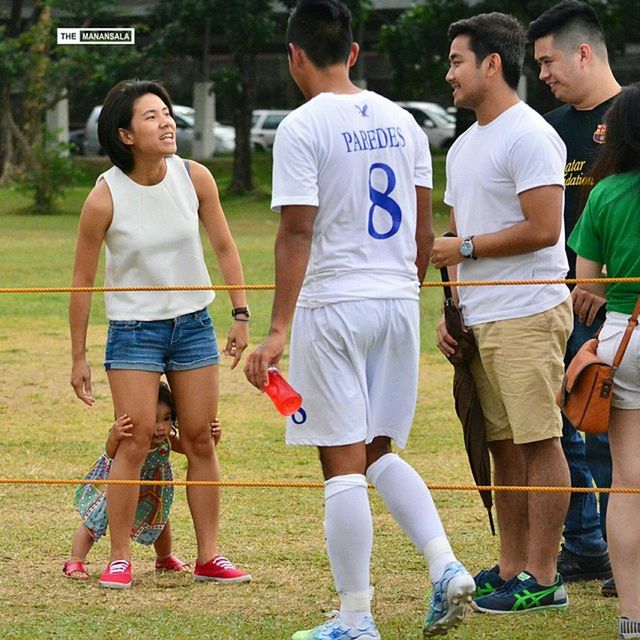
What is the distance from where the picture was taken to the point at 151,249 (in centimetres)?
517

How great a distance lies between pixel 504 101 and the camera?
480 cm

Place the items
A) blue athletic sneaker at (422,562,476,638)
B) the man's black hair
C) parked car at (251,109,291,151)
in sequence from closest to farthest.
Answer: blue athletic sneaker at (422,562,476,638) < the man's black hair < parked car at (251,109,291,151)

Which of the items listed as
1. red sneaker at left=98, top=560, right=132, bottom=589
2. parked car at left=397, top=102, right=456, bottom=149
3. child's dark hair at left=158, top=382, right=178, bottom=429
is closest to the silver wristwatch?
child's dark hair at left=158, top=382, right=178, bottom=429

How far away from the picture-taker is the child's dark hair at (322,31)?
13.9 ft

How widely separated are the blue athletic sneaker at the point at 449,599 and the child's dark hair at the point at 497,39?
1.67m

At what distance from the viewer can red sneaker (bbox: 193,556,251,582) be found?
5.24 meters

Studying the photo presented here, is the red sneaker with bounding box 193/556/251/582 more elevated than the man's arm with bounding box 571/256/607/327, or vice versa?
the man's arm with bounding box 571/256/607/327

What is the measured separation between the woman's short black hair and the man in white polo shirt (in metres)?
1.17

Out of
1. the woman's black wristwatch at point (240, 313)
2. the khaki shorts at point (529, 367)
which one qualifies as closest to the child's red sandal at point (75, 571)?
the woman's black wristwatch at point (240, 313)

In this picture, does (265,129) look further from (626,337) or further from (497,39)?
(626,337)

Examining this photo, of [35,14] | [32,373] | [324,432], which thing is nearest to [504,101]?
[324,432]

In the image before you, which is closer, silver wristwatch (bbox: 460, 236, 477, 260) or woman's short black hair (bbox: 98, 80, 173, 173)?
silver wristwatch (bbox: 460, 236, 477, 260)

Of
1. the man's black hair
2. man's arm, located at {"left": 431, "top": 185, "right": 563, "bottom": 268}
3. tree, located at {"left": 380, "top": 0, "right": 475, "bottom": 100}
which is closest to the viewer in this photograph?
man's arm, located at {"left": 431, "top": 185, "right": 563, "bottom": 268}

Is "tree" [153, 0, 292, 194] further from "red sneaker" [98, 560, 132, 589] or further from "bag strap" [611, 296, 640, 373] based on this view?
"bag strap" [611, 296, 640, 373]
